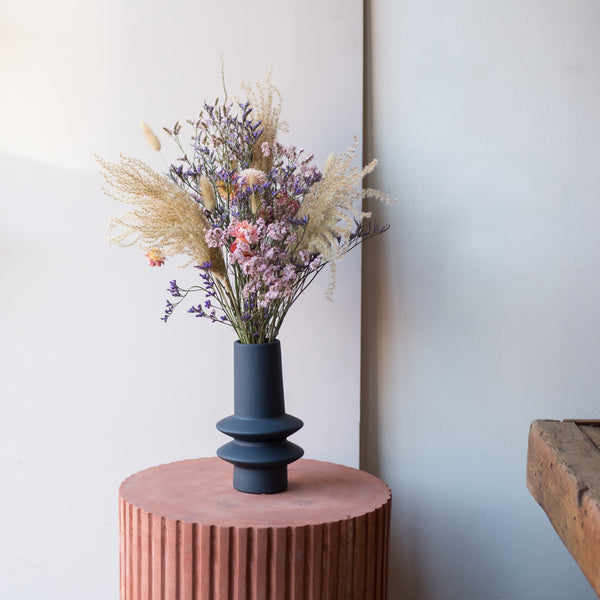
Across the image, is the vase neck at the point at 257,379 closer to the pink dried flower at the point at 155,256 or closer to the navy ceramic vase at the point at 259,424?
the navy ceramic vase at the point at 259,424

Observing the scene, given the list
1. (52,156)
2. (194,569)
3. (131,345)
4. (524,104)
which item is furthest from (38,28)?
(194,569)

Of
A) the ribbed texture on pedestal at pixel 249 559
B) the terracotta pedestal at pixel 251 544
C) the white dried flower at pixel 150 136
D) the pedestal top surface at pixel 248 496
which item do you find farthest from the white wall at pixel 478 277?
the white dried flower at pixel 150 136

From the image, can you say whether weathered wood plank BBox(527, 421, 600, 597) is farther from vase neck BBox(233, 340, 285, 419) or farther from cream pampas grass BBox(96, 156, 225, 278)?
cream pampas grass BBox(96, 156, 225, 278)

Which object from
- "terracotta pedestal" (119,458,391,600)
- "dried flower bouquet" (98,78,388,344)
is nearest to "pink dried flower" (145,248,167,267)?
"dried flower bouquet" (98,78,388,344)

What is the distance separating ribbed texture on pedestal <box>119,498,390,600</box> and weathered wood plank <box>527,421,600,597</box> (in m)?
0.37

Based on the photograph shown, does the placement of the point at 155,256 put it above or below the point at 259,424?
above

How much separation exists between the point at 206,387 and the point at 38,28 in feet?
3.68

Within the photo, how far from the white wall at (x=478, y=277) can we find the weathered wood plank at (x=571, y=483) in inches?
14.7

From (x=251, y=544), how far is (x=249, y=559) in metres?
0.03

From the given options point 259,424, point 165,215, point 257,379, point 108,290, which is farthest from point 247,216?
point 108,290

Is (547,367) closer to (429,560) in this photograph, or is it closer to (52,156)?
(429,560)

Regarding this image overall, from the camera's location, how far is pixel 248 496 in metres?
1.61

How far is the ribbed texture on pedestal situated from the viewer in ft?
4.64

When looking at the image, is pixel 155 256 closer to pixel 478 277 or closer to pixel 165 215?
pixel 165 215
